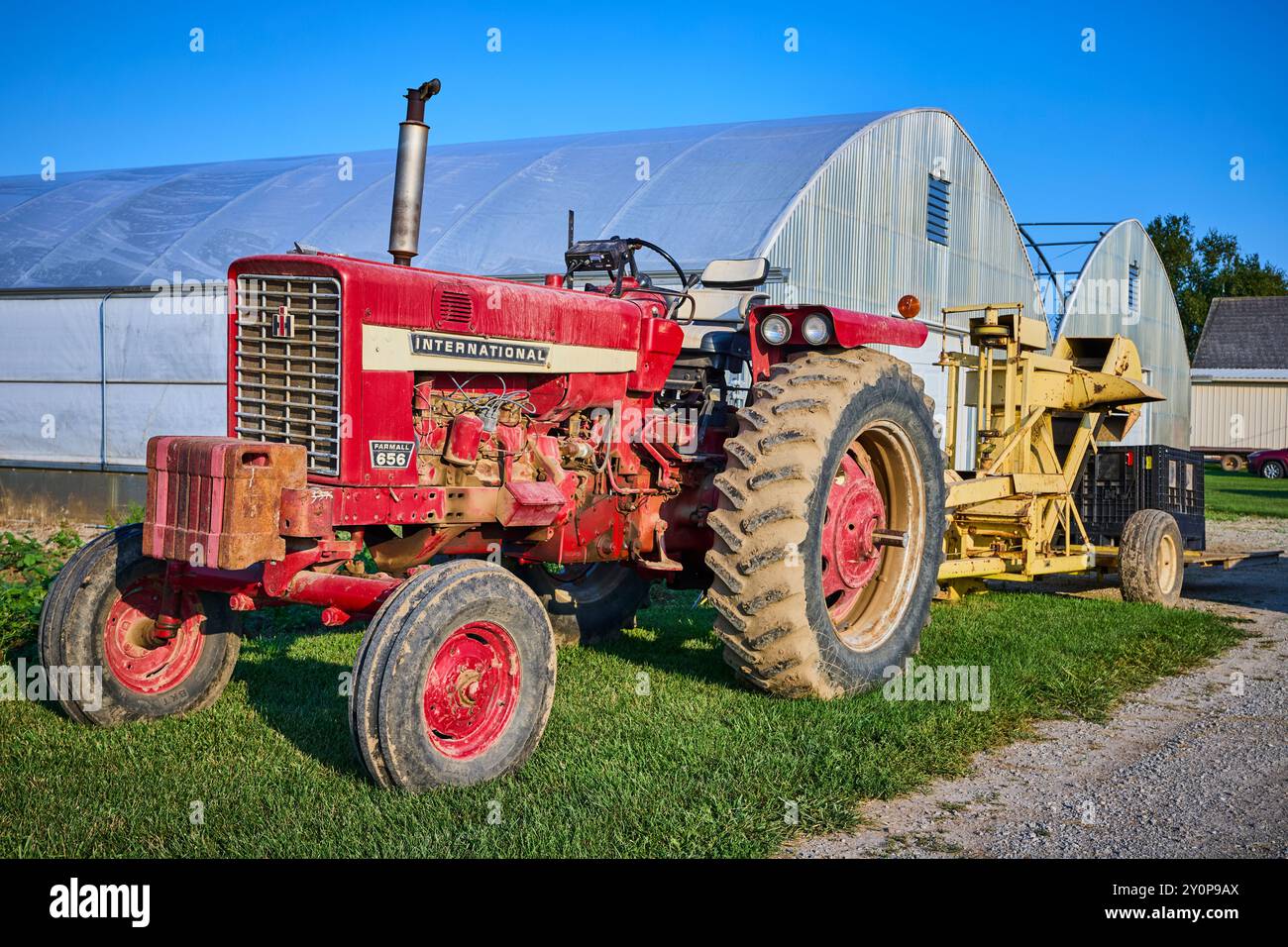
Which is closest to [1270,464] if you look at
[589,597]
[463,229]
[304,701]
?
[463,229]

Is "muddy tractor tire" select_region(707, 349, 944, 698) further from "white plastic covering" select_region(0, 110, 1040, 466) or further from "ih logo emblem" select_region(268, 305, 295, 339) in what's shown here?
"white plastic covering" select_region(0, 110, 1040, 466)

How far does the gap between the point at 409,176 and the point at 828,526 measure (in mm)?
2729

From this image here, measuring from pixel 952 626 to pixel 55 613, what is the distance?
5.45 m

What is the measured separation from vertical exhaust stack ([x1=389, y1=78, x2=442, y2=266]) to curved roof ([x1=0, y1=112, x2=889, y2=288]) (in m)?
7.99

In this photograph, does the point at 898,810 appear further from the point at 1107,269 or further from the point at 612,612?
the point at 1107,269

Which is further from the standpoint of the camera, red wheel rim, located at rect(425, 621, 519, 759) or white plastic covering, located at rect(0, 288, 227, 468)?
white plastic covering, located at rect(0, 288, 227, 468)

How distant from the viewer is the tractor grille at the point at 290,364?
4.81 m

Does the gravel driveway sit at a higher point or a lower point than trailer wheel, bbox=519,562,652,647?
lower

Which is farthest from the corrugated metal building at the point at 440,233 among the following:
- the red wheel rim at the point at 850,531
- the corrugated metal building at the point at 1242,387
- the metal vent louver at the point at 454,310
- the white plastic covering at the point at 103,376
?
the corrugated metal building at the point at 1242,387

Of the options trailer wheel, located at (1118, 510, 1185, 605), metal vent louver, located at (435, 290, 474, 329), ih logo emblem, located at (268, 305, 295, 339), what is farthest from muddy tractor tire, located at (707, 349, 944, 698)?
trailer wheel, located at (1118, 510, 1185, 605)

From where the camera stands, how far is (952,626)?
806cm

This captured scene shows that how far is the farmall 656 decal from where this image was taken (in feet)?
16.0

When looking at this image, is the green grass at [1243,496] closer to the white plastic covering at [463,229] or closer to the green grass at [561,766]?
the white plastic covering at [463,229]
